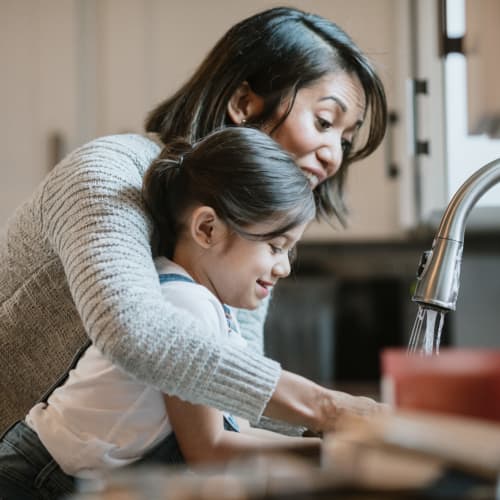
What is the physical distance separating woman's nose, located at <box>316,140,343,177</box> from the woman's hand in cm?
49

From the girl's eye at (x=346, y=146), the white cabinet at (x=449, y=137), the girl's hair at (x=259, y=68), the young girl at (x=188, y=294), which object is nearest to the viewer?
the young girl at (x=188, y=294)

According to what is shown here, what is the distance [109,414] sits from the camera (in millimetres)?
986

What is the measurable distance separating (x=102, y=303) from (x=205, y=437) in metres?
0.17

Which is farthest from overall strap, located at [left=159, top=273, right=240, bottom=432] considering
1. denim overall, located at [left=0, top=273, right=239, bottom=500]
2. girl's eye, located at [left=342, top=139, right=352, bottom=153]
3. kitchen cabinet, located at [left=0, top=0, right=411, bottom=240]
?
kitchen cabinet, located at [left=0, top=0, right=411, bottom=240]

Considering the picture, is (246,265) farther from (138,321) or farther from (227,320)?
(138,321)

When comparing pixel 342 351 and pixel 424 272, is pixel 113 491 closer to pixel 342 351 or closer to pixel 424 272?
pixel 424 272

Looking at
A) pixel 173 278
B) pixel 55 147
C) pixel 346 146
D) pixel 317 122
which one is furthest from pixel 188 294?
pixel 55 147

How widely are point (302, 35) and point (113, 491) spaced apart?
0.96 meters

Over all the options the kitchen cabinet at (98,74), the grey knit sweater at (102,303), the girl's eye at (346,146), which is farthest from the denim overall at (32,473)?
the kitchen cabinet at (98,74)

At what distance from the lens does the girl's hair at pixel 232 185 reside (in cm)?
105

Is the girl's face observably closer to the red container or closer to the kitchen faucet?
the kitchen faucet

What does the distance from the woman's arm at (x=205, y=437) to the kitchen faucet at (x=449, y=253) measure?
0.20 metres

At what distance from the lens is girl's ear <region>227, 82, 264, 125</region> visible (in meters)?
1.32

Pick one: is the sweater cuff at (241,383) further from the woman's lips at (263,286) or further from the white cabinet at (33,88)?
the white cabinet at (33,88)
